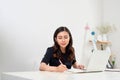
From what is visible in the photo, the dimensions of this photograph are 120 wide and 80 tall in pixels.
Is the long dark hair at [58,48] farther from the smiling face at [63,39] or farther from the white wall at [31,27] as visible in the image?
the white wall at [31,27]

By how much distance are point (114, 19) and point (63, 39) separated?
1.16m

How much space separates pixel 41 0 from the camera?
2455mm

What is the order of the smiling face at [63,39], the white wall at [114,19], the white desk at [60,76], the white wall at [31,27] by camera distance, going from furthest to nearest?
1. the white wall at [114,19]
2. the white wall at [31,27]
3. the smiling face at [63,39]
4. the white desk at [60,76]

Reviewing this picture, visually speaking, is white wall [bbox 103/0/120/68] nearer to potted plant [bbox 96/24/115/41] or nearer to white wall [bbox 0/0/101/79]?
potted plant [bbox 96/24/115/41]

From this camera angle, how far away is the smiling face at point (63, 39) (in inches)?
81.7

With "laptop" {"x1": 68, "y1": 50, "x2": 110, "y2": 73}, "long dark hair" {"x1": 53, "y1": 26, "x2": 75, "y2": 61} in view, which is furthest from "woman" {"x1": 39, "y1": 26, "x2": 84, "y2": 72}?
"laptop" {"x1": 68, "y1": 50, "x2": 110, "y2": 73}

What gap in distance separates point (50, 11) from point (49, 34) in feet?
0.84

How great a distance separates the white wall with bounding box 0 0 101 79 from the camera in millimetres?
2186

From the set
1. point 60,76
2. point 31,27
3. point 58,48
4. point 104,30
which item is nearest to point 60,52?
point 58,48

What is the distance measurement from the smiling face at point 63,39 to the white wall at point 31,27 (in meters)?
0.37

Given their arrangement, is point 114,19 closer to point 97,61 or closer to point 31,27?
point 31,27

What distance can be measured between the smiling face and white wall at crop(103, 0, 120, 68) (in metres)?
1.06

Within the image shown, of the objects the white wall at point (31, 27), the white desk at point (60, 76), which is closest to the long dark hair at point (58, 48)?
the white wall at point (31, 27)

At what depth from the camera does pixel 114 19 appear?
9.80 feet
